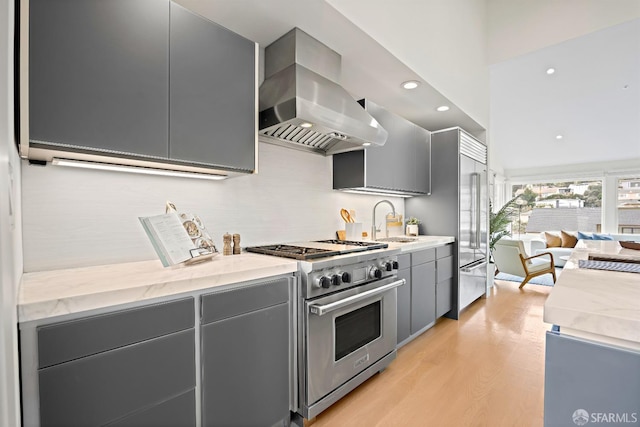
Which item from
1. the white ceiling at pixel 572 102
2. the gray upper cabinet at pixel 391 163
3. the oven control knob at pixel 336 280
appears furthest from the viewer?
the white ceiling at pixel 572 102

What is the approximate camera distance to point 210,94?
157cm

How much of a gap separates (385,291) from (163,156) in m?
1.66

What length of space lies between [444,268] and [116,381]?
3.00 meters

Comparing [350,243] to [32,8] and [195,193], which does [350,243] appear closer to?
[195,193]

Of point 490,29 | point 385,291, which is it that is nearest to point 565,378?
point 385,291

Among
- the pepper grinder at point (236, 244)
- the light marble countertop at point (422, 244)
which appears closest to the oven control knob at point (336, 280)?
the pepper grinder at point (236, 244)

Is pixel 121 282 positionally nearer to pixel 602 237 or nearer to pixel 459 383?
pixel 459 383

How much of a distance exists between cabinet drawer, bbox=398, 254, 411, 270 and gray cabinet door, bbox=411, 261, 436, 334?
10cm

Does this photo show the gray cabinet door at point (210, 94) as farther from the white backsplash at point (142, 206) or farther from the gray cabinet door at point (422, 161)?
the gray cabinet door at point (422, 161)

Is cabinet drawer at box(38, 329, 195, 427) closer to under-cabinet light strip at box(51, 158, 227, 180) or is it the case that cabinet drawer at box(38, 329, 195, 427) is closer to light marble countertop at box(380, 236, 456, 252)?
under-cabinet light strip at box(51, 158, 227, 180)

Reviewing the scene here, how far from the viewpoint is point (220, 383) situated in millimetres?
1322

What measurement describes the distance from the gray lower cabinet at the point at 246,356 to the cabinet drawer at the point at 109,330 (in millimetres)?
120

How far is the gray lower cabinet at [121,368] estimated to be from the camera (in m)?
0.94

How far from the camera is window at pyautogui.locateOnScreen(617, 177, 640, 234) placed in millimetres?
6367
